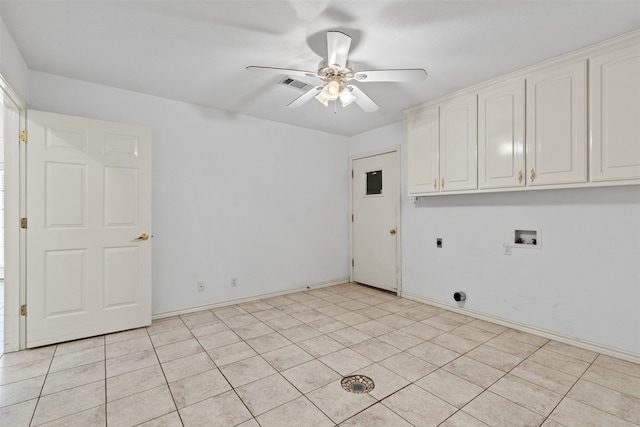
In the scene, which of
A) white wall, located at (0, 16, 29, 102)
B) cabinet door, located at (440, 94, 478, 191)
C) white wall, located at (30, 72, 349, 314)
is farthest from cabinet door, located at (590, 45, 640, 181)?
white wall, located at (0, 16, 29, 102)

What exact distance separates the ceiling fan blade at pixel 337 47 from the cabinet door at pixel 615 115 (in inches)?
79.2

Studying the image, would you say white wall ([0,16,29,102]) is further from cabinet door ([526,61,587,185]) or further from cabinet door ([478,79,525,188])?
cabinet door ([526,61,587,185])

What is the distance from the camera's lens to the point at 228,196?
12.6 feet

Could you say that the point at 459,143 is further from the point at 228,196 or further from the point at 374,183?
the point at 228,196

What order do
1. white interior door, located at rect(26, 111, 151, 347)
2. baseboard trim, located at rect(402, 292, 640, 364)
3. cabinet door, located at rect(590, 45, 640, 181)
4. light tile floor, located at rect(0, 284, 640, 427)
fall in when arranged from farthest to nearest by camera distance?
1. white interior door, located at rect(26, 111, 151, 347)
2. baseboard trim, located at rect(402, 292, 640, 364)
3. cabinet door, located at rect(590, 45, 640, 181)
4. light tile floor, located at rect(0, 284, 640, 427)

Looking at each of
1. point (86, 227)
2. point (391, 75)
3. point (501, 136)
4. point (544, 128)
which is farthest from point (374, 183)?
point (86, 227)

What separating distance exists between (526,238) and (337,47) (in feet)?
8.46

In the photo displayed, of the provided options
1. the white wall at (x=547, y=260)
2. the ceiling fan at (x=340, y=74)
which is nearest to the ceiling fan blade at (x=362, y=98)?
the ceiling fan at (x=340, y=74)

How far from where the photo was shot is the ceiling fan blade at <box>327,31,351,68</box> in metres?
1.92

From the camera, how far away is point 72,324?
107 inches

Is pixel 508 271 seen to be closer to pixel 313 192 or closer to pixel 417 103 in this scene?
pixel 417 103

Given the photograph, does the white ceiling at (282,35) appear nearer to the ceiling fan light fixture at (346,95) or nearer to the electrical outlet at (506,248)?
the ceiling fan light fixture at (346,95)

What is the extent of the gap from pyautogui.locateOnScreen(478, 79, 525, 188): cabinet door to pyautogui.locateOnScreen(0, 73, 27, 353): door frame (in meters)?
4.21

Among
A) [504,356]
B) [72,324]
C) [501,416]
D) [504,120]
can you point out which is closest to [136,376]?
[72,324]
